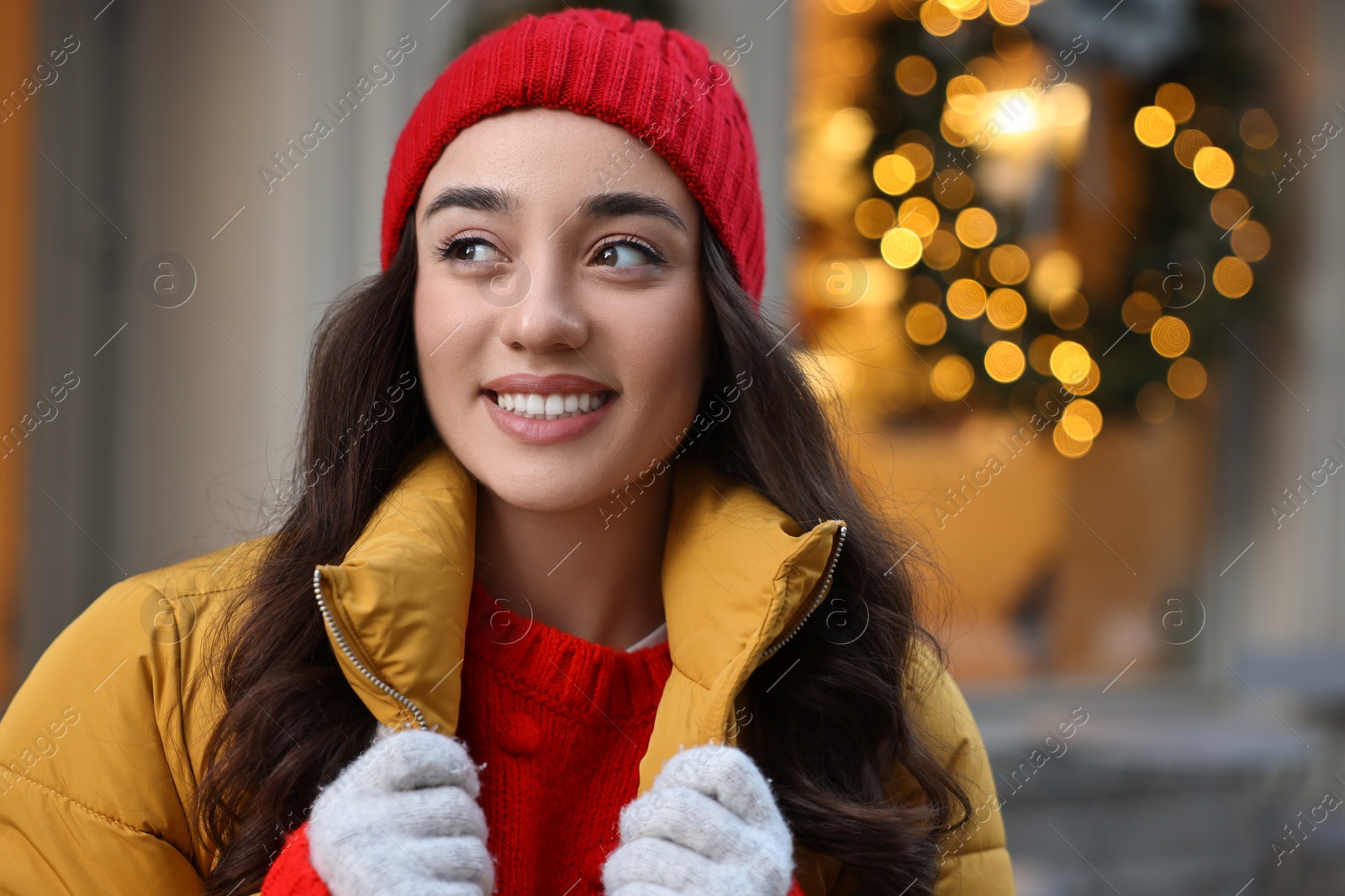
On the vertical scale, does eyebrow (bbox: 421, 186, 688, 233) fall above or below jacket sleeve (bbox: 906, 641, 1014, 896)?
above

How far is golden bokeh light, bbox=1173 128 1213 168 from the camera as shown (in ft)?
14.1

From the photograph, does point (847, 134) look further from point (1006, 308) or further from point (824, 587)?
point (824, 587)

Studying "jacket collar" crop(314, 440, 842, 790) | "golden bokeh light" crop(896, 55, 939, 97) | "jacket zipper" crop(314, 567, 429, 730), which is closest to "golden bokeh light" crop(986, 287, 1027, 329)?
"golden bokeh light" crop(896, 55, 939, 97)

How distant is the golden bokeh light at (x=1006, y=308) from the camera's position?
4.07 m

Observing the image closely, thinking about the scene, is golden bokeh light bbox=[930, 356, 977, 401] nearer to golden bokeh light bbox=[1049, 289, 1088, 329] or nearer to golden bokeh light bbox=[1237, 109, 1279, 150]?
golden bokeh light bbox=[1049, 289, 1088, 329]

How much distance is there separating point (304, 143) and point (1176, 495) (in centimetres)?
370

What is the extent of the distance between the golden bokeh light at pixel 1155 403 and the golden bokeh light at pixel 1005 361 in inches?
21.7

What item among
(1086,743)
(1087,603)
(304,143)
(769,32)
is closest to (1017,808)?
(1086,743)

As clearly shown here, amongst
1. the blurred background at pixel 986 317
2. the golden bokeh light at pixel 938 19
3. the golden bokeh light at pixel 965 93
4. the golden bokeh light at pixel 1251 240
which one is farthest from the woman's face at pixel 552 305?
the golden bokeh light at pixel 1251 240

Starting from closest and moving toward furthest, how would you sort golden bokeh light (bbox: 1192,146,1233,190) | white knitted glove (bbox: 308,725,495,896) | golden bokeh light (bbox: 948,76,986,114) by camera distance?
white knitted glove (bbox: 308,725,495,896) < golden bokeh light (bbox: 948,76,986,114) < golden bokeh light (bbox: 1192,146,1233,190)

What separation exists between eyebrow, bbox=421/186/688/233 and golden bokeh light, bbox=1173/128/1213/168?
351 cm

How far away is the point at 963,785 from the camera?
1551 mm

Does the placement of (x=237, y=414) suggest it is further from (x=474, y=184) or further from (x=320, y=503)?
(x=474, y=184)

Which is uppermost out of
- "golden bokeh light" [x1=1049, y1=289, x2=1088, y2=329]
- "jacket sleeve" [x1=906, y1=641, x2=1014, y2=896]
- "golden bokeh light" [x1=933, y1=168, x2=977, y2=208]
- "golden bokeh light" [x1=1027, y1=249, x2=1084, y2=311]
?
"golden bokeh light" [x1=933, y1=168, x2=977, y2=208]
